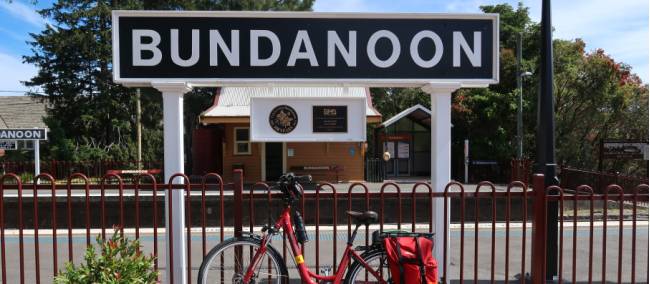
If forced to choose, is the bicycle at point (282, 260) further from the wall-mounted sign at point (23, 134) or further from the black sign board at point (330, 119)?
the wall-mounted sign at point (23, 134)

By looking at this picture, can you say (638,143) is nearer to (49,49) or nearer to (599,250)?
(599,250)

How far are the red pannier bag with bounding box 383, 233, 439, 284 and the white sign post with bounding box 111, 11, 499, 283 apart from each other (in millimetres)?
1170

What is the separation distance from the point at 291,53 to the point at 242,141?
596 inches

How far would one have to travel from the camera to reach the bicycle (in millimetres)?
3857

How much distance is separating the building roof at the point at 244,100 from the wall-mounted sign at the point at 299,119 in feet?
2.40

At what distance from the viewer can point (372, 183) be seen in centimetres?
1862

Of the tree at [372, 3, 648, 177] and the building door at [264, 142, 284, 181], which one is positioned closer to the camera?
the building door at [264, 142, 284, 181]

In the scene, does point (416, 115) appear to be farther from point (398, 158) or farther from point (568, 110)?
point (568, 110)

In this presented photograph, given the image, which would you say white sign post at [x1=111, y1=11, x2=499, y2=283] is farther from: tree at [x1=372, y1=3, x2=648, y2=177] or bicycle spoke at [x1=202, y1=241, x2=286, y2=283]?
tree at [x1=372, y1=3, x2=648, y2=177]

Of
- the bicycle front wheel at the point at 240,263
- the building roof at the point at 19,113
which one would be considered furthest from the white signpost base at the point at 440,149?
the building roof at the point at 19,113

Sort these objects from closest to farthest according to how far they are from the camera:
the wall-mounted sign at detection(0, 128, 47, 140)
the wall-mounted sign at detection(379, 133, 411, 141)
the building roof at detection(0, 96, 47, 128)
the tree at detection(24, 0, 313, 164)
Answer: the wall-mounted sign at detection(0, 128, 47, 140) → the wall-mounted sign at detection(379, 133, 411, 141) → the tree at detection(24, 0, 313, 164) → the building roof at detection(0, 96, 47, 128)

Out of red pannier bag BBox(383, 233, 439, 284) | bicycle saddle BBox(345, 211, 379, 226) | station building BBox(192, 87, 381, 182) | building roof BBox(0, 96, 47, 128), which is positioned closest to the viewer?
red pannier bag BBox(383, 233, 439, 284)

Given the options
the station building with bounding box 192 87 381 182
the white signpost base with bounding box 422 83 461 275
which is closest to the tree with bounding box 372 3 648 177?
the station building with bounding box 192 87 381 182

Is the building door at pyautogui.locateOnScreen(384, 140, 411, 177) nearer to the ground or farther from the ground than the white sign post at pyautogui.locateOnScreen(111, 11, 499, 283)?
nearer to the ground
